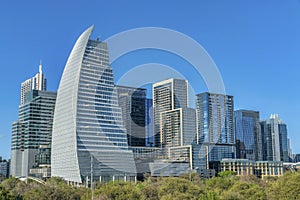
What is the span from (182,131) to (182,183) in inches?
2406

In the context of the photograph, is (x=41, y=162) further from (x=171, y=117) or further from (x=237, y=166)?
(x=237, y=166)

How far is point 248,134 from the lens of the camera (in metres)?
157

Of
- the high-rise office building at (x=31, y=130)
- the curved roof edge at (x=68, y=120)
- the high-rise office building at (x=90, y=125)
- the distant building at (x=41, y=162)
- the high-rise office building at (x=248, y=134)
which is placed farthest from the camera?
the high-rise office building at (x=248, y=134)

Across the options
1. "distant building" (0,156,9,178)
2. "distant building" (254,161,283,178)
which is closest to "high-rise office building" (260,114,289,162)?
"distant building" (254,161,283,178)

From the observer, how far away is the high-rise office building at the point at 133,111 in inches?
3430

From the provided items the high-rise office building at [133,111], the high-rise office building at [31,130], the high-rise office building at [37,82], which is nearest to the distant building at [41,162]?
the high-rise office building at [31,130]

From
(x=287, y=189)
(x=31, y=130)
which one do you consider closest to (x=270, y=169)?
(x=31, y=130)

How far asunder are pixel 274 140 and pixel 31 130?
10366cm

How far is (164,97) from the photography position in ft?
315

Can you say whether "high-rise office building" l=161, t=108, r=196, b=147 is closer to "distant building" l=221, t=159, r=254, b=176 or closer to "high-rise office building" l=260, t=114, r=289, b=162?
"distant building" l=221, t=159, r=254, b=176

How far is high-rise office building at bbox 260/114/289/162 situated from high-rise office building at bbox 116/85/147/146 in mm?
85329

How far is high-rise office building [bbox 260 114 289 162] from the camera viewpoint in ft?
550

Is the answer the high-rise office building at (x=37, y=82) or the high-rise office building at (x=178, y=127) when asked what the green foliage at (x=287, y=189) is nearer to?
the high-rise office building at (x=178, y=127)

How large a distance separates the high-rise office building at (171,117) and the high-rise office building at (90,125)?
10430mm
